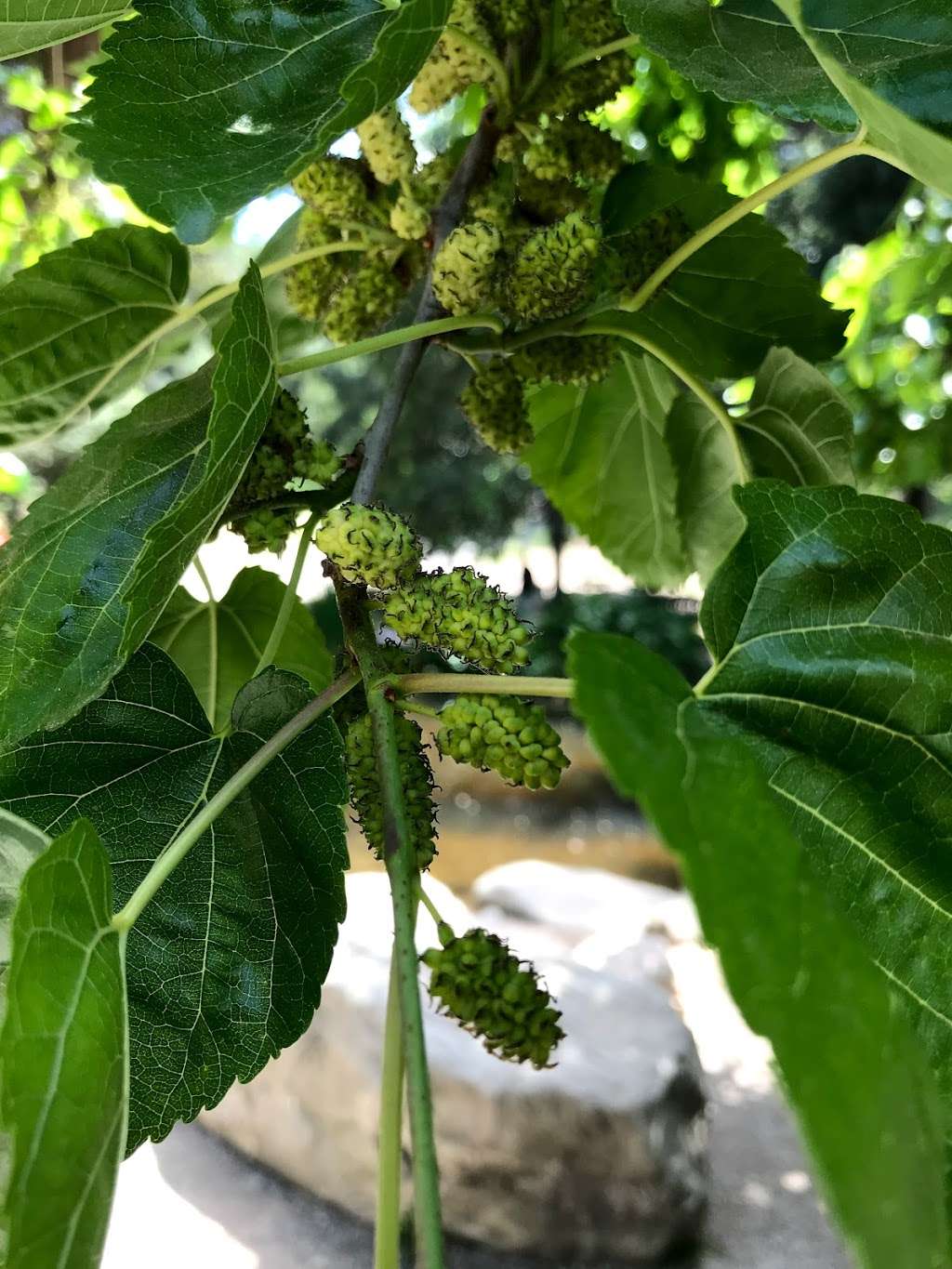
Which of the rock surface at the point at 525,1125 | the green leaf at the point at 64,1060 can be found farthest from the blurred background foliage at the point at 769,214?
the rock surface at the point at 525,1125

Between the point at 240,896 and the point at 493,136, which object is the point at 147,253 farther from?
the point at 240,896

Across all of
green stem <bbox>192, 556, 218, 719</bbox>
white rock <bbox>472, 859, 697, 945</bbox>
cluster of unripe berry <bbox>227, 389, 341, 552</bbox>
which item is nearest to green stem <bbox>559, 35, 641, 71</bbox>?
cluster of unripe berry <bbox>227, 389, 341, 552</bbox>

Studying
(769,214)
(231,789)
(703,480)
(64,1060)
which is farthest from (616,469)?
(769,214)

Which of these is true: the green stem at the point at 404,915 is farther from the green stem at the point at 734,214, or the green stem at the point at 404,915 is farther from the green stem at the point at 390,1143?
the green stem at the point at 734,214

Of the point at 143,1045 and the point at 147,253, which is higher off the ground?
the point at 147,253

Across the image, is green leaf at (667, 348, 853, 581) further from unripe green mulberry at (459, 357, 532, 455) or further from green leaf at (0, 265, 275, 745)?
green leaf at (0, 265, 275, 745)

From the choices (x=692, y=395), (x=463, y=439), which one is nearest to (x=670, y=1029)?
A: (x=692, y=395)
